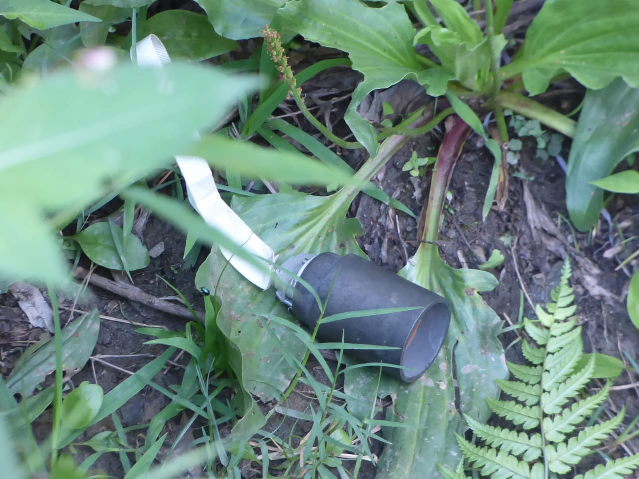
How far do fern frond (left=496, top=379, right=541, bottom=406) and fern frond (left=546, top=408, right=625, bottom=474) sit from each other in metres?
0.12

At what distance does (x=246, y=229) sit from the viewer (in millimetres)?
1358

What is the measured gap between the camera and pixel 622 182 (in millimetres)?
1493

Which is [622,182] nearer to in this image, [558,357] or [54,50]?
[558,357]

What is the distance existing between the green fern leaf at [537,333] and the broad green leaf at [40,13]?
1.43 m

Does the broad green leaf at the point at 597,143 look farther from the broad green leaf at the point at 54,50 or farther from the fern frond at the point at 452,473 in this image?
the broad green leaf at the point at 54,50

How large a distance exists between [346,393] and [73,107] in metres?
1.15

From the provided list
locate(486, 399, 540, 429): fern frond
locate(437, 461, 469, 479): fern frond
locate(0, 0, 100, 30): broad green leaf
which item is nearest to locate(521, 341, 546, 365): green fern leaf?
locate(486, 399, 540, 429): fern frond

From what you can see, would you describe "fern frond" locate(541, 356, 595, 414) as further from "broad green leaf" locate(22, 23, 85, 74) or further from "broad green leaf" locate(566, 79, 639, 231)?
"broad green leaf" locate(22, 23, 85, 74)

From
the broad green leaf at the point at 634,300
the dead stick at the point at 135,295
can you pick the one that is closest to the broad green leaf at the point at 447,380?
the broad green leaf at the point at 634,300

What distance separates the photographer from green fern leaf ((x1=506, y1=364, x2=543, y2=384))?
51.0 inches

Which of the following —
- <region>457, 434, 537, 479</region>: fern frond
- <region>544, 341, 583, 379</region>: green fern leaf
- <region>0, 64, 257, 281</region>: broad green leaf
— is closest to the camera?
<region>0, 64, 257, 281</region>: broad green leaf

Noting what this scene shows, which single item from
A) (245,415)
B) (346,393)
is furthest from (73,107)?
(346,393)

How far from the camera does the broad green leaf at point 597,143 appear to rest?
152cm

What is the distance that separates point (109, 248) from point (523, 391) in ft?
3.95
